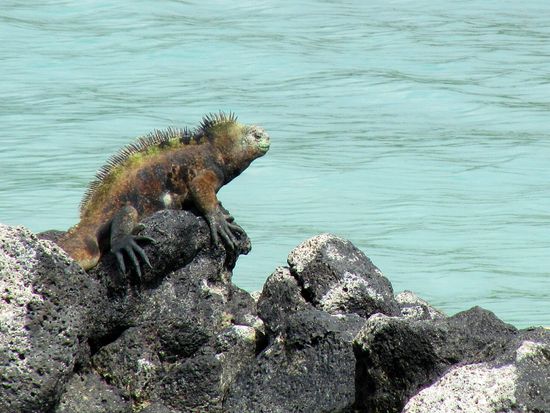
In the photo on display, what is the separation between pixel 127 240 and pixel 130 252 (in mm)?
67

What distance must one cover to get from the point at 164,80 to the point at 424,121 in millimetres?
3335

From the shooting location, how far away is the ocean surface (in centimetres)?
1135

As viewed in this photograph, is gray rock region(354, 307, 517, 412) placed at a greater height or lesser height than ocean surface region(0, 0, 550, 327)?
greater

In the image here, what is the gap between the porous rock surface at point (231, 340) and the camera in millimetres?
4371

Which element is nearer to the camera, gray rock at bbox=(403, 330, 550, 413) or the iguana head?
gray rock at bbox=(403, 330, 550, 413)

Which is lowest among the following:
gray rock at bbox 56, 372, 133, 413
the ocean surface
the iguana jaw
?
the ocean surface

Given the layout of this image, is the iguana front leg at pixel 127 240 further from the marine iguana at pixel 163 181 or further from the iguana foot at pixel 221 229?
the iguana foot at pixel 221 229

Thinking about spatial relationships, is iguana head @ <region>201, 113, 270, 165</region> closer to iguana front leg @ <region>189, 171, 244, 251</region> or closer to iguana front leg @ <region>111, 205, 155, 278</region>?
iguana front leg @ <region>189, 171, 244, 251</region>

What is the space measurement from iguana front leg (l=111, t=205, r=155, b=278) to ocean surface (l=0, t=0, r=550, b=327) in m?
4.69

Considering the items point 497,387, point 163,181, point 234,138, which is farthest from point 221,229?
point 497,387

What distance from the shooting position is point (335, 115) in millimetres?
14852

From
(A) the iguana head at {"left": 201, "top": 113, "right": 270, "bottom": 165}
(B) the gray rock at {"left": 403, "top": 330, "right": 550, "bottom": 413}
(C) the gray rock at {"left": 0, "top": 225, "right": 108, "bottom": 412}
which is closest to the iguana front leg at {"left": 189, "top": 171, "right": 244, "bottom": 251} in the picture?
(A) the iguana head at {"left": 201, "top": 113, "right": 270, "bottom": 165}

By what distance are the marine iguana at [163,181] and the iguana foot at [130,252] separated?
0.13 meters

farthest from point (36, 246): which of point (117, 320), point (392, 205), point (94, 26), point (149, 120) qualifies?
point (94, 26)
